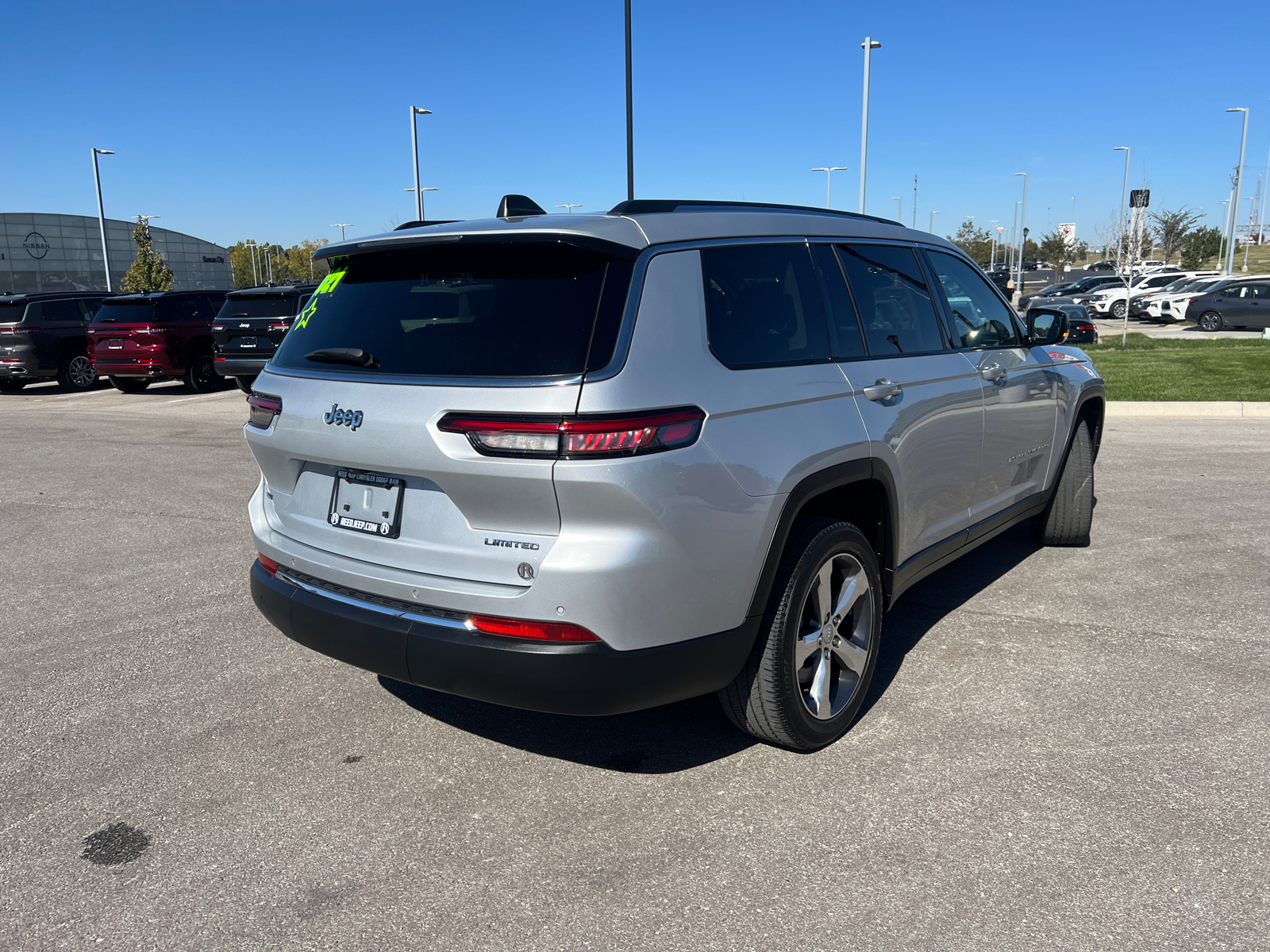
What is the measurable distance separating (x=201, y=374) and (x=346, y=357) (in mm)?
17059

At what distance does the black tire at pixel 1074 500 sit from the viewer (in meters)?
5.82

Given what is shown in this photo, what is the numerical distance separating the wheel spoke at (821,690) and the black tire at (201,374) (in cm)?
1708

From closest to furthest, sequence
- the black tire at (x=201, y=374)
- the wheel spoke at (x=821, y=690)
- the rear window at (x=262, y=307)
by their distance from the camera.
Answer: the wheel spoke at (x=821, y=690) < the rear window at (x=262, y=307) < the black tire at (x=201, y=374)

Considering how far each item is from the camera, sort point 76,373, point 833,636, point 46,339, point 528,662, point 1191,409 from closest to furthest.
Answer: point 528,662 < point 833,636 < point 1191,409 < point 46,339 < point 76,373

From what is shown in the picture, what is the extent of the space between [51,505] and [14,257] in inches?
2843

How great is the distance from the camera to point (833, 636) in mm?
3510

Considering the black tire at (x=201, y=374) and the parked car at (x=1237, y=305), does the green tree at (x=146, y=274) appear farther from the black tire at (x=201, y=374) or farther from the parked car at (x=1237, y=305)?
the parked car at (x=1237, y=305)

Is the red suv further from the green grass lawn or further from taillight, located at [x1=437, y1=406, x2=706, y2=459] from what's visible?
taillight, located at [x1=437, y1=406, x2=706, y2=459]

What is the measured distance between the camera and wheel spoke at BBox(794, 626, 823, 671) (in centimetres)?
330

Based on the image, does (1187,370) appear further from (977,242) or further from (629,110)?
(977,242)

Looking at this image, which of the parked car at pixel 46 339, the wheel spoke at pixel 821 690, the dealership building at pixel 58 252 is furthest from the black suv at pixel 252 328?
the dealership building at pixel 58 252

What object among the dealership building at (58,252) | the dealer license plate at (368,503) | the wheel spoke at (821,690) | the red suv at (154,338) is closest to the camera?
the dealer license plate at (368,503)

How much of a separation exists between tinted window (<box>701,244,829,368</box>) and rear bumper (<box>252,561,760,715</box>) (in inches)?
34.3

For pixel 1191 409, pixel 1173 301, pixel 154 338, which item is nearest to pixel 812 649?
pixel 1191 409
